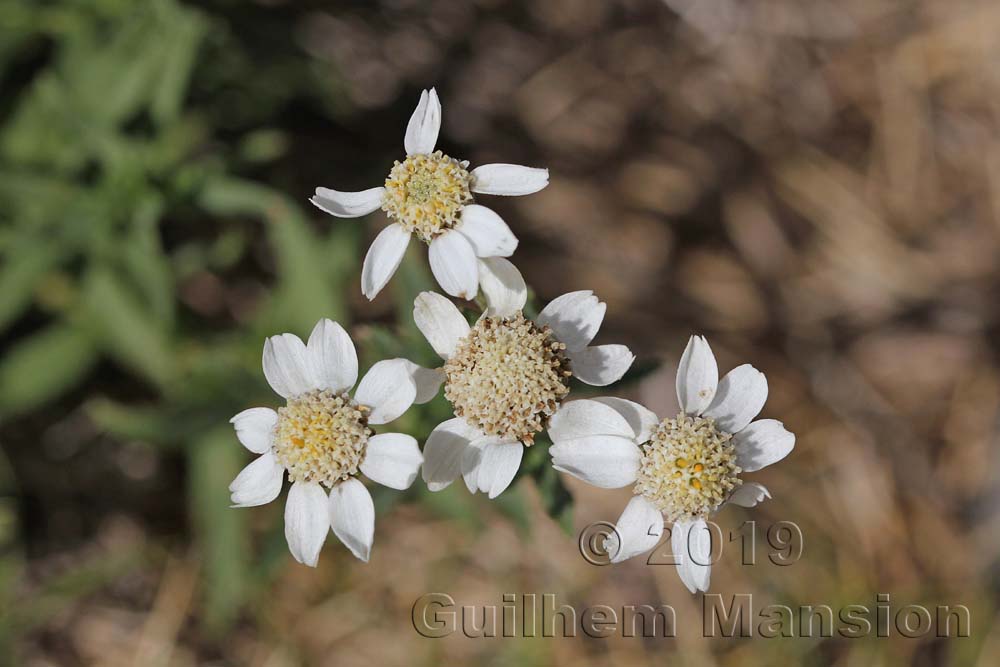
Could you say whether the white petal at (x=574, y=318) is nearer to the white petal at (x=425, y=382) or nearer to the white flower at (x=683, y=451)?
the white flower at (x=683, y=451)

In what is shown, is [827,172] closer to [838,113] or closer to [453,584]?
[838,113]

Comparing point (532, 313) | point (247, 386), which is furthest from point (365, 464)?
point (247, 386)

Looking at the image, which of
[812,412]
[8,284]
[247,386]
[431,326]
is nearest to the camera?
[431,326]

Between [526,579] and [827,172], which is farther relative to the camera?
[827,172]

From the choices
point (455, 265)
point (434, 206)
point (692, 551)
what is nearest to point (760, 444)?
point (692, 551)

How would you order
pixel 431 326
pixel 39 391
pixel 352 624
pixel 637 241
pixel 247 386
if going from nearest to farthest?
pixel 431 326, pixel 247 386, pixel 39 391, pixel 352 624, pixel 637 241

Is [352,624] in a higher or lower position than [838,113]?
lower

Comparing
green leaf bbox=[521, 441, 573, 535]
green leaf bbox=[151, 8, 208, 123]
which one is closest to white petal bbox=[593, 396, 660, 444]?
green leaf bbox=[521, 441, 573, 535]
